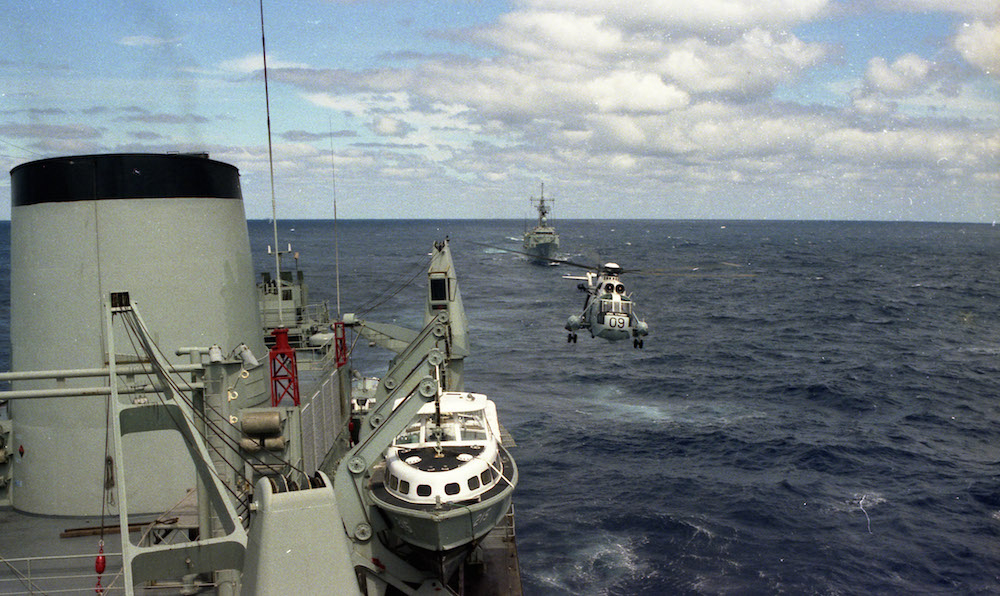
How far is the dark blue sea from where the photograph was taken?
98.8 feet

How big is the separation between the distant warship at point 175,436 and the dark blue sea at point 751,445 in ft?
35.3

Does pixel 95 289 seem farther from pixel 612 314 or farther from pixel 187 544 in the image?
pixel 612 314

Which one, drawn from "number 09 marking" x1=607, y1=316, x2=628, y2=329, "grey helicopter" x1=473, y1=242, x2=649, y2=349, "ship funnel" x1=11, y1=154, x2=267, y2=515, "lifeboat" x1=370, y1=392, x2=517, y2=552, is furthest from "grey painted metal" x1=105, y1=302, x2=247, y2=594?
"number 09 marking" x1=607, y1=316, x2=628, y2=329

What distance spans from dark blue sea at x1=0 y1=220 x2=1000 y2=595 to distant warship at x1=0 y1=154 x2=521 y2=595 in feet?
35.3

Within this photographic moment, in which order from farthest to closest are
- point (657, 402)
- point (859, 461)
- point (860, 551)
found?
point (657, 402)
point (859, 461)
point (860, 551)

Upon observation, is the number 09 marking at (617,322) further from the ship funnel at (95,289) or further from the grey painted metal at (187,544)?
the grey painted metal at (187,544)

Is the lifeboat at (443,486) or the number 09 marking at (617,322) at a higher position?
the number 09 marking at (617,322)

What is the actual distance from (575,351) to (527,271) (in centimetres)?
7339

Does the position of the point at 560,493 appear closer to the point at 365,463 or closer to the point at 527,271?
the point at 365,463

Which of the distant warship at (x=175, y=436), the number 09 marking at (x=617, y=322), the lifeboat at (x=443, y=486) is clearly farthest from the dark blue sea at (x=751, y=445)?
the distant warship at (x=175, y=436)

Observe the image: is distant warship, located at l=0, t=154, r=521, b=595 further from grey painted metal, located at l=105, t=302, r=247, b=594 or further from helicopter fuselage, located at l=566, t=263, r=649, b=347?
helicopter fuselage, located at l=566, t=263, r=649, b=347

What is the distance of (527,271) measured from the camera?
142375mm

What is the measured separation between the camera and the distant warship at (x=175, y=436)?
10953 millimetres

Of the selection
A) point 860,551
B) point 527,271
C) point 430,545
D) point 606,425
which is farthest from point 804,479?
point 527,271
